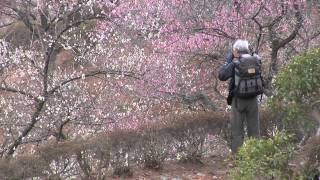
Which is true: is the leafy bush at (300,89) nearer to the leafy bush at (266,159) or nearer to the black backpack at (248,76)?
the leafy bush at (266,159)

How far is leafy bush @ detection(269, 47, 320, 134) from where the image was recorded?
421cm

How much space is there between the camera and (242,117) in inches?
257

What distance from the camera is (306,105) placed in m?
4.30

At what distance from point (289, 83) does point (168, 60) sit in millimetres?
6066

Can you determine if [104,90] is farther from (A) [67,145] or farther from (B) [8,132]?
(A) [67,145]

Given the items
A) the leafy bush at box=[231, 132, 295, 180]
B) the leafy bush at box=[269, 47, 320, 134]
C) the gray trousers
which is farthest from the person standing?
the leafy bush at box=[231, 132, 295, 180]

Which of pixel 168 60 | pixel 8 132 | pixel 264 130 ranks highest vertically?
pixel 168 60

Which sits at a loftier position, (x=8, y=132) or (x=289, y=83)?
(x=289, y=83)

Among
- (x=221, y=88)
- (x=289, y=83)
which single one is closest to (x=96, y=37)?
(x=221, y=88)

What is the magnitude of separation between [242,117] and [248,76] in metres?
0.71

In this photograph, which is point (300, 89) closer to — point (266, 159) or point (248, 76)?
point (266, 159)

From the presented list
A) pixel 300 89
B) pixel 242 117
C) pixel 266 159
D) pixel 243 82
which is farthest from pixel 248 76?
pixel 266 159

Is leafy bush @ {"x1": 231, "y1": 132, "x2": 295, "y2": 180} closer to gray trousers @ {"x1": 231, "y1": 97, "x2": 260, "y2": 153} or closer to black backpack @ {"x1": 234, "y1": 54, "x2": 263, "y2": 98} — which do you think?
black backpack @ {"x1": 234, "y1": 54, "x2": 263, "y2": 98}

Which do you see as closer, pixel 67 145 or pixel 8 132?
pixel 67 145
